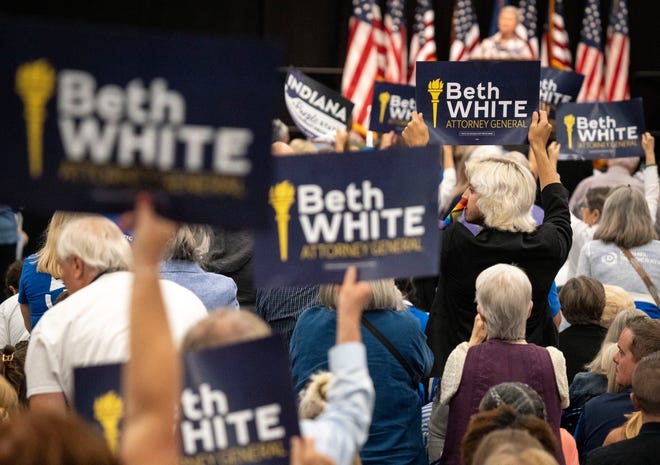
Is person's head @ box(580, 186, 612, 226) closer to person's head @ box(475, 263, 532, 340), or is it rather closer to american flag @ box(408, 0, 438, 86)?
person's head @ box(475, 263, 532, 340)

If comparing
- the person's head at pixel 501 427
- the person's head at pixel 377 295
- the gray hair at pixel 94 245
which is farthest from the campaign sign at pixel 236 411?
the person's head at pixel 377 295

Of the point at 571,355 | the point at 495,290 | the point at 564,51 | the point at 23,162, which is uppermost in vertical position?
the point at 564,51

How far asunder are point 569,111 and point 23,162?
609 cm

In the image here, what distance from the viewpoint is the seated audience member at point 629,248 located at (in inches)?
250

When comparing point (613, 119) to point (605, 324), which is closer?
point (605, 324)

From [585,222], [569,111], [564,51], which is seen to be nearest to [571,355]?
[585,222]

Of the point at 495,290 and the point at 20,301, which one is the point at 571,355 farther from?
the point at 20,301

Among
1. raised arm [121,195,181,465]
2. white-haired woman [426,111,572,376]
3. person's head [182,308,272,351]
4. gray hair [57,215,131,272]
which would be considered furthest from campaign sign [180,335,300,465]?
white-haired woman [426,111,572,376]

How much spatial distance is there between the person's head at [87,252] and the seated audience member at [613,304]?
8.92ft

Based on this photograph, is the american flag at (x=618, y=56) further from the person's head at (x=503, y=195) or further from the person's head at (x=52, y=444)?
the person's head at (x=52, y=444)

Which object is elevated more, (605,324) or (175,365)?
(175,365)

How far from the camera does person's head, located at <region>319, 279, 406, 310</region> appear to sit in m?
4.33

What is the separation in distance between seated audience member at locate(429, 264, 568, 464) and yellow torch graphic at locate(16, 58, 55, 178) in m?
2.23

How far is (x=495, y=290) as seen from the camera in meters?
4.49
